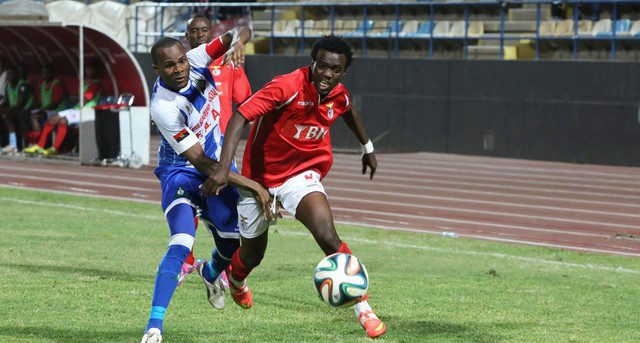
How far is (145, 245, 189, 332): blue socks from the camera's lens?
6.79 metres

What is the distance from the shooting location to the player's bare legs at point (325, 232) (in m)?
7.11

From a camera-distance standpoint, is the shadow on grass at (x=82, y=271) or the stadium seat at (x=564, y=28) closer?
the shadow on grass at (x=82, y=271)

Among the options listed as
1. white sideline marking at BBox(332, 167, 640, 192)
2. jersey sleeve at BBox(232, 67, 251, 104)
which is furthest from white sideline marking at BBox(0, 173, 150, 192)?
jersey sleeve at BBox(232, 67, 251, 104)

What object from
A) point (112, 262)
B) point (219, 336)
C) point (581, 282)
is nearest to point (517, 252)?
point (581, 282)

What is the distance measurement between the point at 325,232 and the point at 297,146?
66 centimetres

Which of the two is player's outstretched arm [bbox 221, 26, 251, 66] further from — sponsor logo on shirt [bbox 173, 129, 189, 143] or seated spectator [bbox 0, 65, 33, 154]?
seated spectator [bbox 0, 65, 33, 154]

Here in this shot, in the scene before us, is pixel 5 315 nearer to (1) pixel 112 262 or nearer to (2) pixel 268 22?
(1) pixel 112 262

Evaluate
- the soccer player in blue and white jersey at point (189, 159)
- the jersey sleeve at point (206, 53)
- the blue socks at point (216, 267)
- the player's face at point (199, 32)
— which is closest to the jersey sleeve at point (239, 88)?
the player's face at point (199, 32)

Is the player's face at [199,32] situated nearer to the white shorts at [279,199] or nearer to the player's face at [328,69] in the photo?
the white shorts at [279,199]

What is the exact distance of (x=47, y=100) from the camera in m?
23.8

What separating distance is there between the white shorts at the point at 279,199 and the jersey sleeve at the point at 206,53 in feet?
3.13

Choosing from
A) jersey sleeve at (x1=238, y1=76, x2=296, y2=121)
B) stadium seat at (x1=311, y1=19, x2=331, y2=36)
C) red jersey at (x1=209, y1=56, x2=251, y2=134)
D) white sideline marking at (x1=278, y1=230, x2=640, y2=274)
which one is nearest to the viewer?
jersey sleeve at (x1=238, y1=76, x2=296, y2=121)

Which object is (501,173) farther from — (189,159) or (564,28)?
(189,159)

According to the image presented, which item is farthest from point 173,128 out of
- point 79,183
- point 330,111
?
point 79,183
